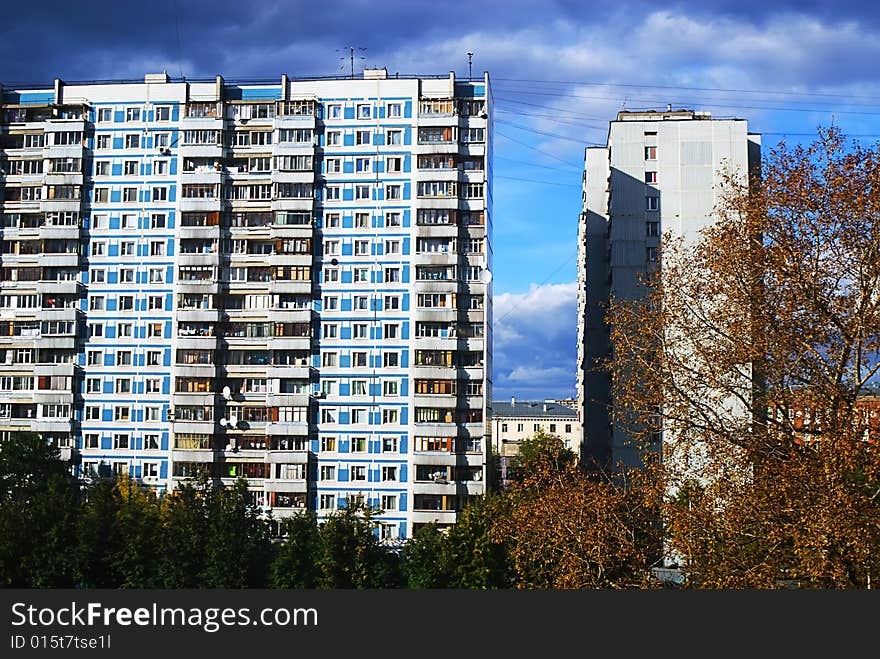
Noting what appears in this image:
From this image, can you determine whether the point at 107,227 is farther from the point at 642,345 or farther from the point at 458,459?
the point at 642,345

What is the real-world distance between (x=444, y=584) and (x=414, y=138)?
3070 centimetres

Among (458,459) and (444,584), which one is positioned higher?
(458,459)

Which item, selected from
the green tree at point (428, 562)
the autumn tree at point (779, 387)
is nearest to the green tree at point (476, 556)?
the green tree at point (428, 562)

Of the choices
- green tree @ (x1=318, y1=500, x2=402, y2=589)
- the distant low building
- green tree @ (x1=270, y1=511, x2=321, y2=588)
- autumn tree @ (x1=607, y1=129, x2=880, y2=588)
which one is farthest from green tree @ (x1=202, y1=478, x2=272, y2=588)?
the distant low building

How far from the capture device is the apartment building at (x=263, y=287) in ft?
205

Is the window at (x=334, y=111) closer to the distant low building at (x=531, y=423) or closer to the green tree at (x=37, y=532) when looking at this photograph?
the green tree at (x=37, y=532)

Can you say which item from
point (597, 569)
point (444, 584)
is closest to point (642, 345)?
point (597, 569)

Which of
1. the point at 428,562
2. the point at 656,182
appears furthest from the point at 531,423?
the point at 428,562

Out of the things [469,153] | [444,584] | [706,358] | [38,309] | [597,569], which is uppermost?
[469,153]

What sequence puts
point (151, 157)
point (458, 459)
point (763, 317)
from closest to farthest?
point (763, 317) < point (458, 459) < point (151, 157)

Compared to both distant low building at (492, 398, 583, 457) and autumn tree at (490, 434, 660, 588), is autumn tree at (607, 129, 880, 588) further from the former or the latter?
distant low building at (492, 398, 583, 457)

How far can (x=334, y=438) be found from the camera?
6319 centimetres

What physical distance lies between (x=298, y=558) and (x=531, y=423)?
10888 centimetres

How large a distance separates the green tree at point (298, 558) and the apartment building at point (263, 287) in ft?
24.4
